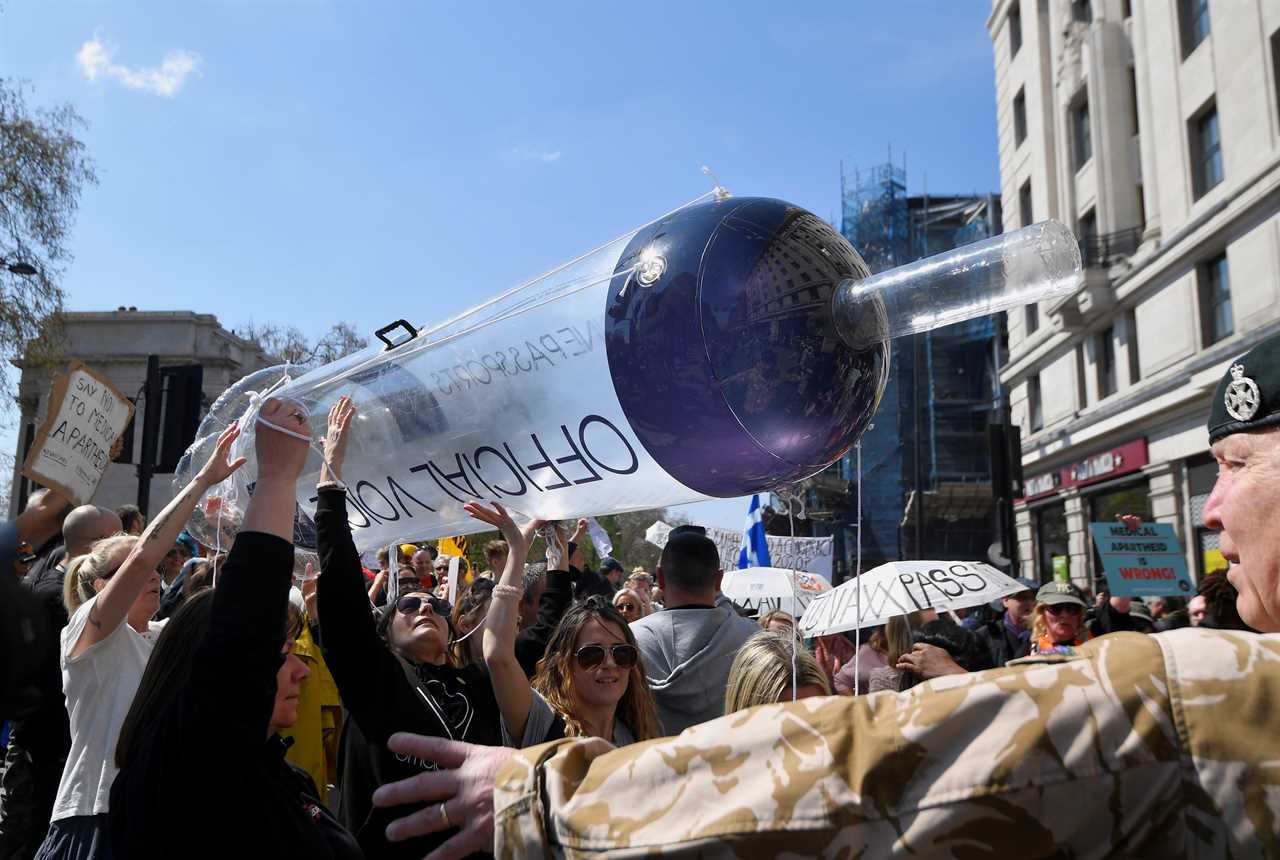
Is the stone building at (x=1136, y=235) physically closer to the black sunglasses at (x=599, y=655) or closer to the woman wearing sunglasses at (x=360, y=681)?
the black sunglasses at (x=599, y=655)

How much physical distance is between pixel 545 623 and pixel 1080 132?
25304mm

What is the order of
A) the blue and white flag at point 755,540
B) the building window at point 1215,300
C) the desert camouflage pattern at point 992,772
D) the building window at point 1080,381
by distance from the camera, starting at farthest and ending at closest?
the building window at point 1080,381 < the building window at point 1215,300 < the blue and white flag at point 755,540 < the desert camouflage pattern at point 992,772

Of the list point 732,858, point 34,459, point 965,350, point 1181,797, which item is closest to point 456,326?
point 732,858

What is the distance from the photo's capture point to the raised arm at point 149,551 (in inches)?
112

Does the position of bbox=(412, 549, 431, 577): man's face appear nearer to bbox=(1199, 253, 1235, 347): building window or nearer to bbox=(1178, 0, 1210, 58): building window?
bbox=(1199, 253, 1235, 347): building window

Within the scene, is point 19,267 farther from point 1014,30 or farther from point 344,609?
point 1014,30

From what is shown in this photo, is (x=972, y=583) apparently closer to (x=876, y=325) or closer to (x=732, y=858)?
(x=876, y=325)

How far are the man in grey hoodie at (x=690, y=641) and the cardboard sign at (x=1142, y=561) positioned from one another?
7.04 meters

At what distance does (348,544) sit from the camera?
2842 millimetres

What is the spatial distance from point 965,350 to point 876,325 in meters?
42.3

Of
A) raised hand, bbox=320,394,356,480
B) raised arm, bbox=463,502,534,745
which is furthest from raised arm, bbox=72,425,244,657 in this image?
raised arm, bbox=463,502,534,745

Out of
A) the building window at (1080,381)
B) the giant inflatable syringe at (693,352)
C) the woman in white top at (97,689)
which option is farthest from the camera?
the building window at (1080,381)

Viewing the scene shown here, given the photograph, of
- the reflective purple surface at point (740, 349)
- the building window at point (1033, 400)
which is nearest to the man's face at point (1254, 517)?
the reflective purple surface at point (740, 349)

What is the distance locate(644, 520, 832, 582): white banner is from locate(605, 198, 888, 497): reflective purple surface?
6.33 m
